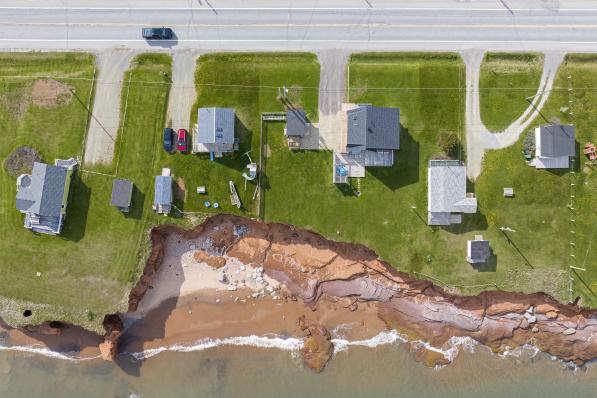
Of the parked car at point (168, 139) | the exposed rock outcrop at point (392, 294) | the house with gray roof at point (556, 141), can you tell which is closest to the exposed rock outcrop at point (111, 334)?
the exposed rock outcrop at point (392, 294)

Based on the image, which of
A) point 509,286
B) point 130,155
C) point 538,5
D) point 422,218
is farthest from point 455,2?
point 130,155

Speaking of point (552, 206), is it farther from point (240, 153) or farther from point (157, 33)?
point (157, 33)

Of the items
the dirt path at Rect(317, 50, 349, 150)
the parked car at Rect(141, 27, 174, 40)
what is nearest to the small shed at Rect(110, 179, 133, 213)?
the parked car at Rect(141, 27, 174, 40)

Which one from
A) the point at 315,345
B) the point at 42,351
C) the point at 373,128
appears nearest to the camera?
the point at 373,128

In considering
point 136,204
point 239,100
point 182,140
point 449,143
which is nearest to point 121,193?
point 136,204

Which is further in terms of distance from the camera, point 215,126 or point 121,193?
point 121,193

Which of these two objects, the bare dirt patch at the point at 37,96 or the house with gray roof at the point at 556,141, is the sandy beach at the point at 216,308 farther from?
the house with gray roof at the point at 556,141
